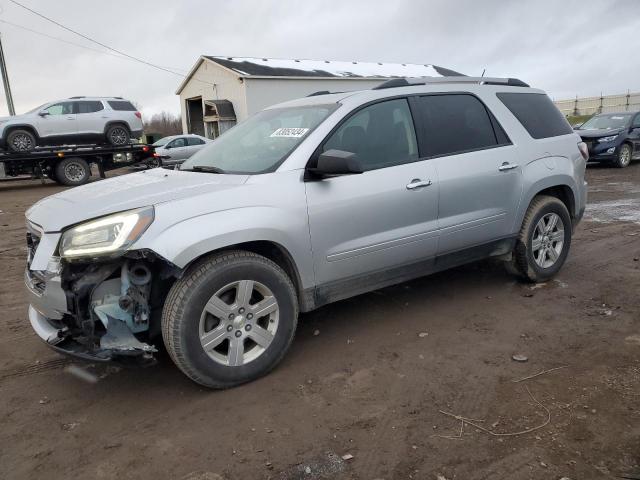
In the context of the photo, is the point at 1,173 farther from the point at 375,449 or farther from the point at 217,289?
the point at 375,449

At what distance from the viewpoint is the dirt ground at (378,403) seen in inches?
97.0

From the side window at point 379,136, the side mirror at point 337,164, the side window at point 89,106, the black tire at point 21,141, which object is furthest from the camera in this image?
the side window at point 89,106

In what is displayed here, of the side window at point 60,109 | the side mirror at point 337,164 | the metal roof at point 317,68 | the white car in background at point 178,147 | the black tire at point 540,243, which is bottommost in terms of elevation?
the black tire at point 540,243

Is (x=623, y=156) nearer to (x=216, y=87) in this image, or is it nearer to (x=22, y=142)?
(x=22, y=142)

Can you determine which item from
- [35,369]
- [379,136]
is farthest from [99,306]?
[379,136]

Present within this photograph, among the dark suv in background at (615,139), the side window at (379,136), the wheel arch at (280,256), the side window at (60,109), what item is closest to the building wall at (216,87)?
the side window at (60,109)

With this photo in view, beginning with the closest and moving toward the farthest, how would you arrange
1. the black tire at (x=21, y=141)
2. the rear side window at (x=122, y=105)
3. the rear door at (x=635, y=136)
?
the rear door at (x=635, y=136) < the black tire at (x=21, y=141) < the rear side window at (x=122, y=105)

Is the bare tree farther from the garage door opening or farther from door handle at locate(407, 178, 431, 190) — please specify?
door handle at locate(407, 178, 431, 190)

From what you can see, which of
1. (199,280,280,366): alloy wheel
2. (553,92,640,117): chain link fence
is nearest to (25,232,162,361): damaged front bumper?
(199,280,280,366): alloy wheel

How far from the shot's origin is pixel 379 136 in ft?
12.4

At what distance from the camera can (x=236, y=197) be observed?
310 cm

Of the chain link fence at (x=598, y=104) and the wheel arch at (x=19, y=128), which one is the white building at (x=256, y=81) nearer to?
the wheel arch at (x=19, y=128)

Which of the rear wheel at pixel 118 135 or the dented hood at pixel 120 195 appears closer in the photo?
the dented hood at pixel 120 195

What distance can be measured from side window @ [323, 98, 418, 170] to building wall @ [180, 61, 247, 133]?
900 inches
